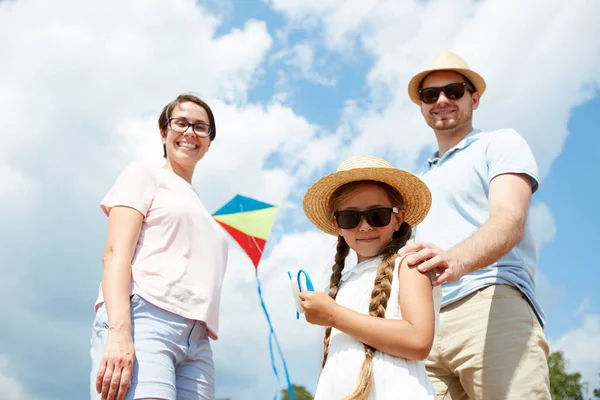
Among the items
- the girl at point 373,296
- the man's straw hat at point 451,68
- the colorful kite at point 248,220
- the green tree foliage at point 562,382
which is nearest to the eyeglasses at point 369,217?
the girl at point 373,296

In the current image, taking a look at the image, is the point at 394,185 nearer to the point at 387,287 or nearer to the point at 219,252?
the point at 387,287

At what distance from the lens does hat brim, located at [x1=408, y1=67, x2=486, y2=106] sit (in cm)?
374

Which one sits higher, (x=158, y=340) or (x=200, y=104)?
(x=200, y=104)

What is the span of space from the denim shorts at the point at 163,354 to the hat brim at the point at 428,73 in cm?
197

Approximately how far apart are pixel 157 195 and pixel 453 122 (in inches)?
68.1

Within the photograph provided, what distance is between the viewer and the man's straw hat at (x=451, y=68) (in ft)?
12.2

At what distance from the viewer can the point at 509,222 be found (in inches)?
112

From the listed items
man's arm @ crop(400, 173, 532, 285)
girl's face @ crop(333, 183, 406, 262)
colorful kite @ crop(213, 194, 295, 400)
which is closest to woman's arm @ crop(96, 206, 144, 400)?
girl's face @ crop(333, 183, 406, 262)

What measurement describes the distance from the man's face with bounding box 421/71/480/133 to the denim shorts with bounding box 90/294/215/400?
1.79 meters

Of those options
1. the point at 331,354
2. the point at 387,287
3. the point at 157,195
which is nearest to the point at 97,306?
the point at 157,195

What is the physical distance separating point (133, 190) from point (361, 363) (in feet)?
4.61

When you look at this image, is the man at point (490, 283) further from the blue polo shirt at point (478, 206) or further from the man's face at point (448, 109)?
the man's face at point (448, 109)

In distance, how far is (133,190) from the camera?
9.96ft

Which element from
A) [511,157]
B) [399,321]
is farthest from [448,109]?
[399,321]
